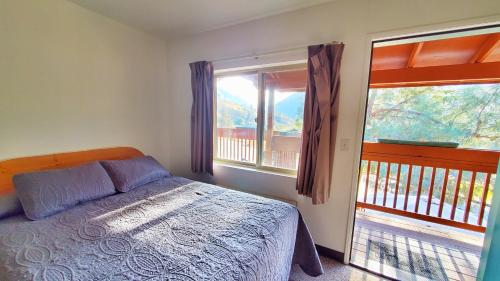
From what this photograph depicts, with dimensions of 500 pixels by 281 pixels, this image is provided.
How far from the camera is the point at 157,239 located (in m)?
1.17

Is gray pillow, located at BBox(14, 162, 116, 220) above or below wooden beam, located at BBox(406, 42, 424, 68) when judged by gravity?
below

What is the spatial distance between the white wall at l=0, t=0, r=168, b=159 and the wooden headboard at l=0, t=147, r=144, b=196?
0.06m

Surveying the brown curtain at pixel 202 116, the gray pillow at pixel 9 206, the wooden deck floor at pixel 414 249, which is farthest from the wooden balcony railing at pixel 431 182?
the gray pillow at pixel 9 206

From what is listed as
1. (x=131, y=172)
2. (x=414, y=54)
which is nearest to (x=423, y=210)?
(x=414, y=54)

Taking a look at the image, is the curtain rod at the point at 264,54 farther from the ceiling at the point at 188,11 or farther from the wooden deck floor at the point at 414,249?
the wooden deck floor at the point at 414,249

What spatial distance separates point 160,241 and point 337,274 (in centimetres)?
158

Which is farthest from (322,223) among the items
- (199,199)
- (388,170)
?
(388,170)

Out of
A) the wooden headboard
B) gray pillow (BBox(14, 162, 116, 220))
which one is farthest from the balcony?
the wooden headboard

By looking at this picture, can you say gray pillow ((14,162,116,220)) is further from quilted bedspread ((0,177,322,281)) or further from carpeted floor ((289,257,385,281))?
carpeted floor ((289,257,385,281))

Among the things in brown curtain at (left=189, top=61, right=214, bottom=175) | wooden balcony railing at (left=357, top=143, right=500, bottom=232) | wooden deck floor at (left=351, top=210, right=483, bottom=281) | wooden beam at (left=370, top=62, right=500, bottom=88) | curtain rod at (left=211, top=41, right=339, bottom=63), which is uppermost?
curtain rod at (left=211, top=41, right=339, bottom=63)

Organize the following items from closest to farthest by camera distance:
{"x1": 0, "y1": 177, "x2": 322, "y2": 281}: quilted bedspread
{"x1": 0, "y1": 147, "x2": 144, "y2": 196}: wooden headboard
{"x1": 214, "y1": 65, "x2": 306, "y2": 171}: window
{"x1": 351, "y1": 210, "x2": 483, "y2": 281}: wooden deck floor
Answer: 1. {"x1": 0, "y1": 177, "x2": 322, "y2": 281}: quilted bedspread
2. {"x1": 0, "y1": 147, "x2": 144, "y2": 196}: wooden headboard
3. {"x1": 351, "y1": 210, "x2": 483, "y2": 281}: wooden deck floor
4. {"x1": 214, "y1": 65, "x2": 306, "y2": 171}: window

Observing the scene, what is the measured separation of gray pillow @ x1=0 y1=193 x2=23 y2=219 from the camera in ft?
4.57

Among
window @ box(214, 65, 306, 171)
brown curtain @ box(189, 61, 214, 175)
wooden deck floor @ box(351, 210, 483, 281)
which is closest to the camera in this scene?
wooden deck floor @ box(351, 210, 483, 281)

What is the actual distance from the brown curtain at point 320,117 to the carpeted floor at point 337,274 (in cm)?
62
